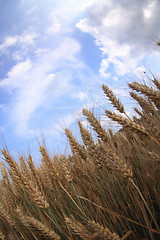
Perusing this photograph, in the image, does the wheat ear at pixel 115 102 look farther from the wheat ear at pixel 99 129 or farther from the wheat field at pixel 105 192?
the wheat ear at pixel 99 129

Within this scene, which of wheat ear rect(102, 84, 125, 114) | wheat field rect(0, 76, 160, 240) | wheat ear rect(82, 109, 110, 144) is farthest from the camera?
wheat ear rect(102, 84, 125, 114)

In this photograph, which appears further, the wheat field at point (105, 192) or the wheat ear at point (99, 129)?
the wheat ear at point (99, 129)

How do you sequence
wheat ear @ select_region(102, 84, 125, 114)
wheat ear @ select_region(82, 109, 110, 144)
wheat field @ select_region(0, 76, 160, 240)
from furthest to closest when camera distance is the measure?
wheat ear @ select_region(102, 84, 125, 114)
wheat ear @ select_region(82, 109, 110, 144)
wheat field @ select_region(0, 76, 160, 240)

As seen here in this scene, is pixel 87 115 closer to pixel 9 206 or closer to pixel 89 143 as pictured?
pixel 89 143

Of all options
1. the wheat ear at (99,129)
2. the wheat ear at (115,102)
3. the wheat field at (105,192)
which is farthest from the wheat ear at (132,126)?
the wheat ear at (115,102)

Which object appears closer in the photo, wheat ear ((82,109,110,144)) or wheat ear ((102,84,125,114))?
wheat ear ((82,109,110,144))

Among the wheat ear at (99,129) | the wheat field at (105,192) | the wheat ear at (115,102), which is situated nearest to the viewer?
the wheat field at (105,192)

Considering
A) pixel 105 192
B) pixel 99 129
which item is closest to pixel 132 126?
pixel 99 129

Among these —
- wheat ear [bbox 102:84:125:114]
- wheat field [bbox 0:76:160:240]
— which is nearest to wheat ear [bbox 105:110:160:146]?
wheat field [bbox 0:76:160:240]

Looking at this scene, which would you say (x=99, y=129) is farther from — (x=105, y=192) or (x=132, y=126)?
(x=105, y=192)

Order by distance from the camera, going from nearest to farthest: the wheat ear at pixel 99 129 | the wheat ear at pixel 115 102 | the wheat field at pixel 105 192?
the wheat field at pixel 105 192, the wheat ear at pixel 99 129, the wheat ear at pixel 115 102

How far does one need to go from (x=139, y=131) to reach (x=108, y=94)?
0.76 m

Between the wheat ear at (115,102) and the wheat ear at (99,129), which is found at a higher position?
the wheat ear at (115,102)

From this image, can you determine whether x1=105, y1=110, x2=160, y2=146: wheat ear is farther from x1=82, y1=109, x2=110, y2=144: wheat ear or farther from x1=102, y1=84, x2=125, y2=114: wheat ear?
x1=102, y1=84, x2=125, y2=114: wheat ear
